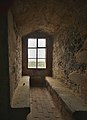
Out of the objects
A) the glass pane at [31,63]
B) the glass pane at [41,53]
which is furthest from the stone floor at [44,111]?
the glass pane at [41,53]

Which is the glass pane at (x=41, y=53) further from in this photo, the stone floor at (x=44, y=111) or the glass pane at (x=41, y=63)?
the stone floor at (x=44, y=111)

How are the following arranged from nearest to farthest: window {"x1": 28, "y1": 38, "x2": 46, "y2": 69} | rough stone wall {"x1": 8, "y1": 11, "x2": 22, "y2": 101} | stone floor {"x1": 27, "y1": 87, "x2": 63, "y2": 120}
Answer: rough stone wall {"x1": 8, "y1": 11, "x2": 22, "y2": 101}, stone floor {"x1": 27, "y1": 87, "x2": 63, "y2": 120}, window {"x1": 28, "y1": 38, "x2": 46, "y2": 69}

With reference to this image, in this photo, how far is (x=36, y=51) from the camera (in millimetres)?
7781

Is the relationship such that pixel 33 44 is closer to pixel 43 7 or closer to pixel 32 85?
pixel 32 85

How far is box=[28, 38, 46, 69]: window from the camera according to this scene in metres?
7.75

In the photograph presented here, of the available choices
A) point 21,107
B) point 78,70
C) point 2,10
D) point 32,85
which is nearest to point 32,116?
point 21,107

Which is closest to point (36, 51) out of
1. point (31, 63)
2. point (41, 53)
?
point (41, 53)

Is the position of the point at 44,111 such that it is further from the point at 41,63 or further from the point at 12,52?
the point at 41,63

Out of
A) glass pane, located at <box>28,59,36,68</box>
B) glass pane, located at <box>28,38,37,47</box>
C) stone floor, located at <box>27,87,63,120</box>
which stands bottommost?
stone floor, located at <box>27,87,63,120</box>

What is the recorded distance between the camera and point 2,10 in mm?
2535

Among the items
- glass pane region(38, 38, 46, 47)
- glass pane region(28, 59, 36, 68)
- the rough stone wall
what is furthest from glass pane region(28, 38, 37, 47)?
the rough stone wall

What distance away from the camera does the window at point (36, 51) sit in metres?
7.75

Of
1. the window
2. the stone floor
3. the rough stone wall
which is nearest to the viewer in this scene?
the rough stone wall

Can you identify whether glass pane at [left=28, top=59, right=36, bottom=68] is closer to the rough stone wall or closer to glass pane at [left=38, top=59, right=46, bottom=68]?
glass pane at [left=38, top=59, right=46, bottom=68]
